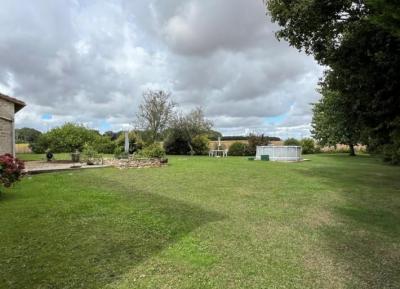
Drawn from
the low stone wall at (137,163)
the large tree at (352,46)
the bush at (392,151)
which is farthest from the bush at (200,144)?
the large tree at (352,46)

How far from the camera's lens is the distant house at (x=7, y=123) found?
14250 millimetres

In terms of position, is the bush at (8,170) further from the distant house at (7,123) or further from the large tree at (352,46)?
the large tree at (352,46)

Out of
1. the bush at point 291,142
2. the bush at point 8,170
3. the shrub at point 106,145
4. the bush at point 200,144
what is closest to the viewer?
the bush at point 8,170

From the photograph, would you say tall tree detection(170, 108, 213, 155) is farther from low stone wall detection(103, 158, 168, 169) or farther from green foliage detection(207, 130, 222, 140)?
low stone wall detection(103, 158, 168, 169)

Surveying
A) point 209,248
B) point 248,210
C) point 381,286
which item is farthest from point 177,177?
point 381,286

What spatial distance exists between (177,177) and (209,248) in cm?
826

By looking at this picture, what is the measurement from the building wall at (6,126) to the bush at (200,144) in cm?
2173

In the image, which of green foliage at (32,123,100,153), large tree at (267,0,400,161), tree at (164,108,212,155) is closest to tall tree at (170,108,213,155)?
tree at (164,108,212,155)

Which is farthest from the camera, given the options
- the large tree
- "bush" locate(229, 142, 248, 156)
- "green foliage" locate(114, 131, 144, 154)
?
"bush" locate(229, 142, 248, 156)

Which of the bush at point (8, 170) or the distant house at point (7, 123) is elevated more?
the distant house at point (7, 123)

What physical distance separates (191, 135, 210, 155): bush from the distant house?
2162cm

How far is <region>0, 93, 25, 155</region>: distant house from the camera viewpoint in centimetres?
1425

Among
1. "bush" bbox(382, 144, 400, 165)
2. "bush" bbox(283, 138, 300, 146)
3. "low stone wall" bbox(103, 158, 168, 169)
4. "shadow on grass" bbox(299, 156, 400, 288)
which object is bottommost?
"shadow on grass" bbox(299, 156, 400, 288)

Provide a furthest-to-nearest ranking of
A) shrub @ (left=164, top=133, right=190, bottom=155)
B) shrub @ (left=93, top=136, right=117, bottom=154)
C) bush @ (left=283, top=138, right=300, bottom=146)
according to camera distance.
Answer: bush @ (left=283, top=138, right=300, bottom=146)
shrub @ (left=164, top=133, right=190, bottom=155)
shrub @ (left=93, top=136, right=117, bottom=154)
